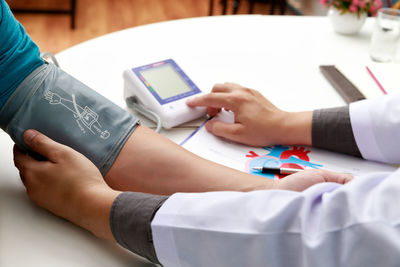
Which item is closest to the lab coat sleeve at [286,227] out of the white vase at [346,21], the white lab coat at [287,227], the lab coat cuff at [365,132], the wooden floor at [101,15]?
the white lab coat at [287,227]

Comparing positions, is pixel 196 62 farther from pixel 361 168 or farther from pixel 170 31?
pixel 361 168

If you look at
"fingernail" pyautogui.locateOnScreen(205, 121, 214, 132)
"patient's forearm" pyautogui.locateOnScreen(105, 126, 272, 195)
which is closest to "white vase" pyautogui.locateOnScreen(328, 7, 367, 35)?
"fingernail" pyautogui.locateOnScreen(205, 121, 214, 132)

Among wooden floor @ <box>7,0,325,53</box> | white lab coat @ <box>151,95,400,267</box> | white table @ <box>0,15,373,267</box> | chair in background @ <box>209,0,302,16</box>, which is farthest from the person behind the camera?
chair in background @ <box>209,0,302,16</box>

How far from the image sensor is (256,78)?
3.39 ft

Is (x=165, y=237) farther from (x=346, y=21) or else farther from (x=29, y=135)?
(x=346, y=21)

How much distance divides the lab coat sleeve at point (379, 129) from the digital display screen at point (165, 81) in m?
0.34

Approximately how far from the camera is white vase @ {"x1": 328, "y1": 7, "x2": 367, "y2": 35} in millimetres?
1270

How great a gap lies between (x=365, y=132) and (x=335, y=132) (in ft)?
0.17

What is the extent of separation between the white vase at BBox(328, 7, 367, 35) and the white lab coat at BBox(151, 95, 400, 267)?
0.87 m

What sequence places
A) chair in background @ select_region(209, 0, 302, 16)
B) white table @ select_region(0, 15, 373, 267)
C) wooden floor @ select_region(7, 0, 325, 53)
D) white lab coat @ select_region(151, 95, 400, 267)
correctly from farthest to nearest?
chair in background @ select_region(209, 0, 302, 16), wooden floor @ select_region(7, 0, 325, 53), white table @ select_region(0, 15, 373, 267), white lab coat @ select_region(151, 95, 400, 267)

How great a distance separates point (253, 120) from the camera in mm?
820

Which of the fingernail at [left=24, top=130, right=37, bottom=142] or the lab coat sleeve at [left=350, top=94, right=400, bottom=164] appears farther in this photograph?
the lab coat sleeve at [left=350, top=94, right=400, bottom=164]

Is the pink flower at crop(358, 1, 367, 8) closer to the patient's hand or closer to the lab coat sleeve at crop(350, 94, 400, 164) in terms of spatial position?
the lab coat sleeve at crop(350, 94, 400, 164)

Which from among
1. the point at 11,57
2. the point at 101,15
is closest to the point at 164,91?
the point at 11,57
